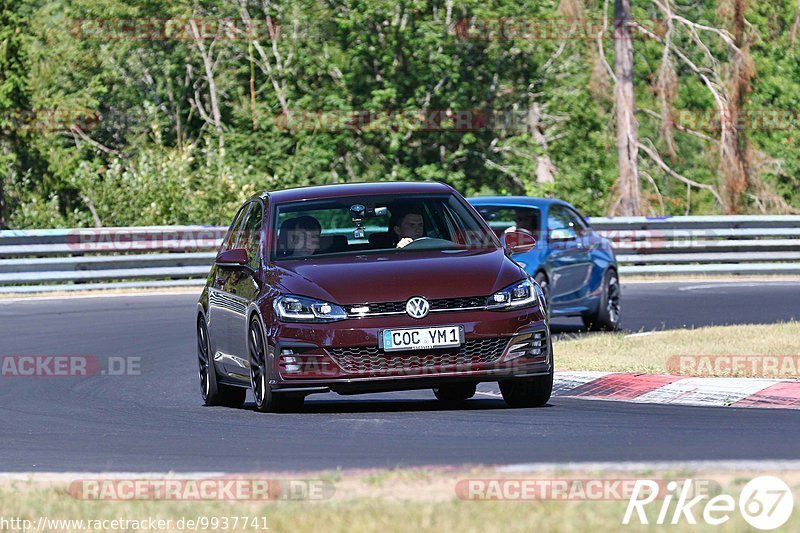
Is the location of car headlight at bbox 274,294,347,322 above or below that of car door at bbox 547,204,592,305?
above

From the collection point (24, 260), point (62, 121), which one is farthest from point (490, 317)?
point (62, 121)

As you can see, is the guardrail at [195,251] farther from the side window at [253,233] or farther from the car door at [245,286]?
the car door at [245,286]

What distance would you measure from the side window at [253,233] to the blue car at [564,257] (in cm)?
629

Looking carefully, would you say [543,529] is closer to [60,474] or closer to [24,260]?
[60,474]

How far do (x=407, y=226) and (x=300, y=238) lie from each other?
734 millimetres

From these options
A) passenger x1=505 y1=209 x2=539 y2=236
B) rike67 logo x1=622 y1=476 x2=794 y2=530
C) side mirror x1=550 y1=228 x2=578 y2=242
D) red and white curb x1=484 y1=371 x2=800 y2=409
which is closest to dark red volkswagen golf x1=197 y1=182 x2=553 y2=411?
red and white curb x1=484 y1=371 x2=800 y2=409

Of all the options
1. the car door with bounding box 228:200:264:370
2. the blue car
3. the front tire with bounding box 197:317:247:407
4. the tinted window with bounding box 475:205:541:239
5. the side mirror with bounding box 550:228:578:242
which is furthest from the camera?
the tinted window with bounding box 475:205:541:239

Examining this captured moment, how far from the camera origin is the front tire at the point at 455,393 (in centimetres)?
1243

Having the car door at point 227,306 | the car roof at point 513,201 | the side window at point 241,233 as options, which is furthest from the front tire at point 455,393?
the car roof at point 513,201

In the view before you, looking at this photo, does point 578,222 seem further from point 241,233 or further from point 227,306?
point 227,306

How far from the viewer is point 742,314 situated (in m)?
21.3

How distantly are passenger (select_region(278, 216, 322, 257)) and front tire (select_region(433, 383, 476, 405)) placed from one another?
5.05 ft

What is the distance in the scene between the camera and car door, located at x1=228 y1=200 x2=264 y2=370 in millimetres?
11594

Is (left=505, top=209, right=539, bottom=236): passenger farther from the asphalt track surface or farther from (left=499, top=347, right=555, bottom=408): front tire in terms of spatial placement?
(left=499, top=347, right=555, bottom=408): front tire
